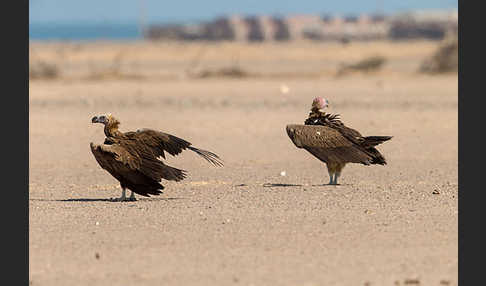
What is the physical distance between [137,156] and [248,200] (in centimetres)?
131

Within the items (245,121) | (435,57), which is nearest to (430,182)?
(245,121)

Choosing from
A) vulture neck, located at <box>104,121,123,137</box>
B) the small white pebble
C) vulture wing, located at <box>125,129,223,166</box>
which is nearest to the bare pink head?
vulture wing, located at <box>125,129,223,166</box>

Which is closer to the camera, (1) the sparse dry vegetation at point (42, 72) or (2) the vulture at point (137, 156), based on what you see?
(2) the vulture at point (137, 156)

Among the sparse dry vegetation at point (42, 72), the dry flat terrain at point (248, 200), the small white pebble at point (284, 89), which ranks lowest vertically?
the dry flat terrain at point (248, 200)

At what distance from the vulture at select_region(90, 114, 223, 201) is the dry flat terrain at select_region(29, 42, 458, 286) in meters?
0.26

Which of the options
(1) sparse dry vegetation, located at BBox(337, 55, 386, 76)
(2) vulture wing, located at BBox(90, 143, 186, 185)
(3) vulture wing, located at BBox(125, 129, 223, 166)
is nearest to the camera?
(2) vulture wing, located at BBox(90, 143, 186, 185)

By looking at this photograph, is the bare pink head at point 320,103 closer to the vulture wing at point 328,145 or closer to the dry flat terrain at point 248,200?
the vulture wing at point 328,145

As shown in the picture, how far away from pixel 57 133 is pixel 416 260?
1301 centimetres

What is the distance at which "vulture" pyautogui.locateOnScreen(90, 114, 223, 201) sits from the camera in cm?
1204

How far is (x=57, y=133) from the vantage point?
21266mm

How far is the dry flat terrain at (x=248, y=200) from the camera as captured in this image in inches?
354

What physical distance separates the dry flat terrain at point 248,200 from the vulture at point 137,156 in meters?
0.26

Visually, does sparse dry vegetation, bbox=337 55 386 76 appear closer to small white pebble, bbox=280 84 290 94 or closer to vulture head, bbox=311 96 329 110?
small white pebble, bbox=280 84 290 94

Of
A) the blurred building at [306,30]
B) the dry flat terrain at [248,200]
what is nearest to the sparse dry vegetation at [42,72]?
the dry flat terrain at [248,200]
